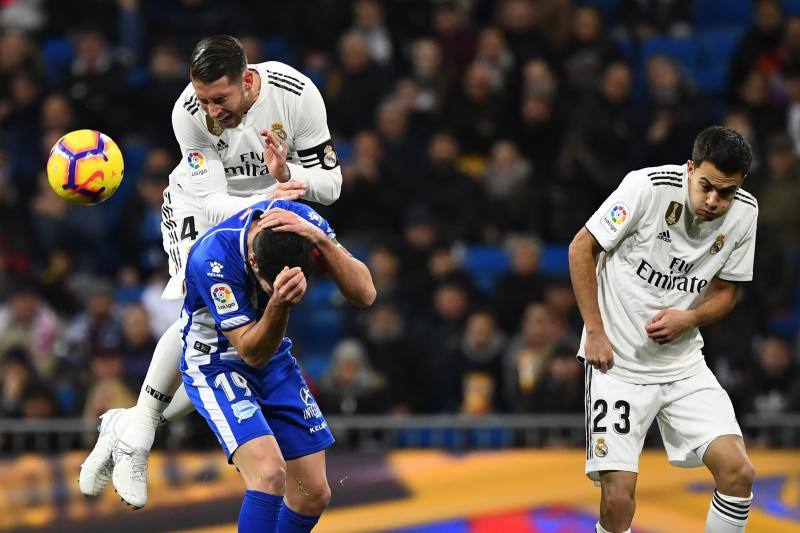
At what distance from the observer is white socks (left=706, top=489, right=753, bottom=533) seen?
21.7 ft

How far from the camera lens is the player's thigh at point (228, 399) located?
6418 millimetres

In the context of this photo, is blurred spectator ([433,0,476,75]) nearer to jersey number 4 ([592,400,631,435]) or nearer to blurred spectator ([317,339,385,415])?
blurred spectator ([317,339,385,415])

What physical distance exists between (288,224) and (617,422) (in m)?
1.93

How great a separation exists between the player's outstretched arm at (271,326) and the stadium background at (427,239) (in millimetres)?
2862

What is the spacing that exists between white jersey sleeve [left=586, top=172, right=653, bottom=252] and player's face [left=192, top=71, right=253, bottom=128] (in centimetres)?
179

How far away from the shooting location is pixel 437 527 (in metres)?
8.82

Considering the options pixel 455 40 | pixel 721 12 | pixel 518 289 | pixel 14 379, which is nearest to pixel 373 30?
pixel 455 40

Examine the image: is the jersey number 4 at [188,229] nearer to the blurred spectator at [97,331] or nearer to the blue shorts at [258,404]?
the blue shorts at [258,404]

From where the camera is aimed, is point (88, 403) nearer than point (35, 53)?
Yes

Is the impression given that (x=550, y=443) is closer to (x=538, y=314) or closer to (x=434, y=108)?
(x=538, y=314)

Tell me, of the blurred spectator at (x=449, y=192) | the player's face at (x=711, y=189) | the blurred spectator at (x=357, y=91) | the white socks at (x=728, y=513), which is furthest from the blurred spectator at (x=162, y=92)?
the white socks at (x=728, y=513)

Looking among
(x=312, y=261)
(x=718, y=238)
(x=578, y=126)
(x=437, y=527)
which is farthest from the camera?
(x=578, y=126)

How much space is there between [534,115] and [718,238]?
606cm

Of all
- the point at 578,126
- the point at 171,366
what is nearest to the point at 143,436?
the point at 171,366
